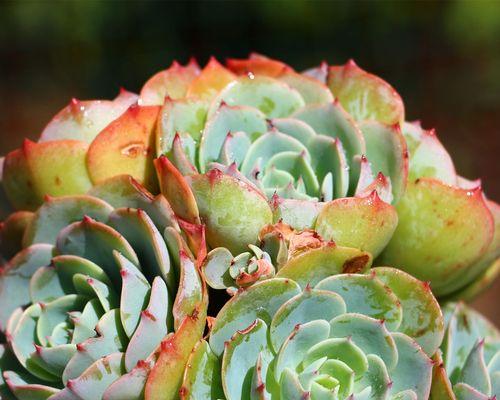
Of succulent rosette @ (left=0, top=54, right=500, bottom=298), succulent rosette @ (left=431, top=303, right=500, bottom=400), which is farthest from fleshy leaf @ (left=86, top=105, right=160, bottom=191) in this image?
succulent rosette @ (left=431, top=303, right=500, bottom=400)

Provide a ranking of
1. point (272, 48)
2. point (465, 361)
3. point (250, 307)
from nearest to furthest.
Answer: point (250, 307) < point (465, 361) < point (272, 48)

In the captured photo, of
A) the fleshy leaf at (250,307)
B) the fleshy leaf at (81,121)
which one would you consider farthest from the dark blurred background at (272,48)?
the fleshy leaf at (250,307)

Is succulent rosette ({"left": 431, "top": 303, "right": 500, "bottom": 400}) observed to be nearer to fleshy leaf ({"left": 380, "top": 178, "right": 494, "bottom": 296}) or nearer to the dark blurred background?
fleshy leaf ({"left": 380, "top": 178, "right": 494, "bottom": 296})

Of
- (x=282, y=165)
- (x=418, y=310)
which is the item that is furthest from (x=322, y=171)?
(x=418, y=310)

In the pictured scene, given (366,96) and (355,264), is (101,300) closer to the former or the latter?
(355,264)

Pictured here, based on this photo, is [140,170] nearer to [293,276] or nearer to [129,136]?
[129,136]

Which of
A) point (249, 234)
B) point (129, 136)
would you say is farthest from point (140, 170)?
point (249, 234)
